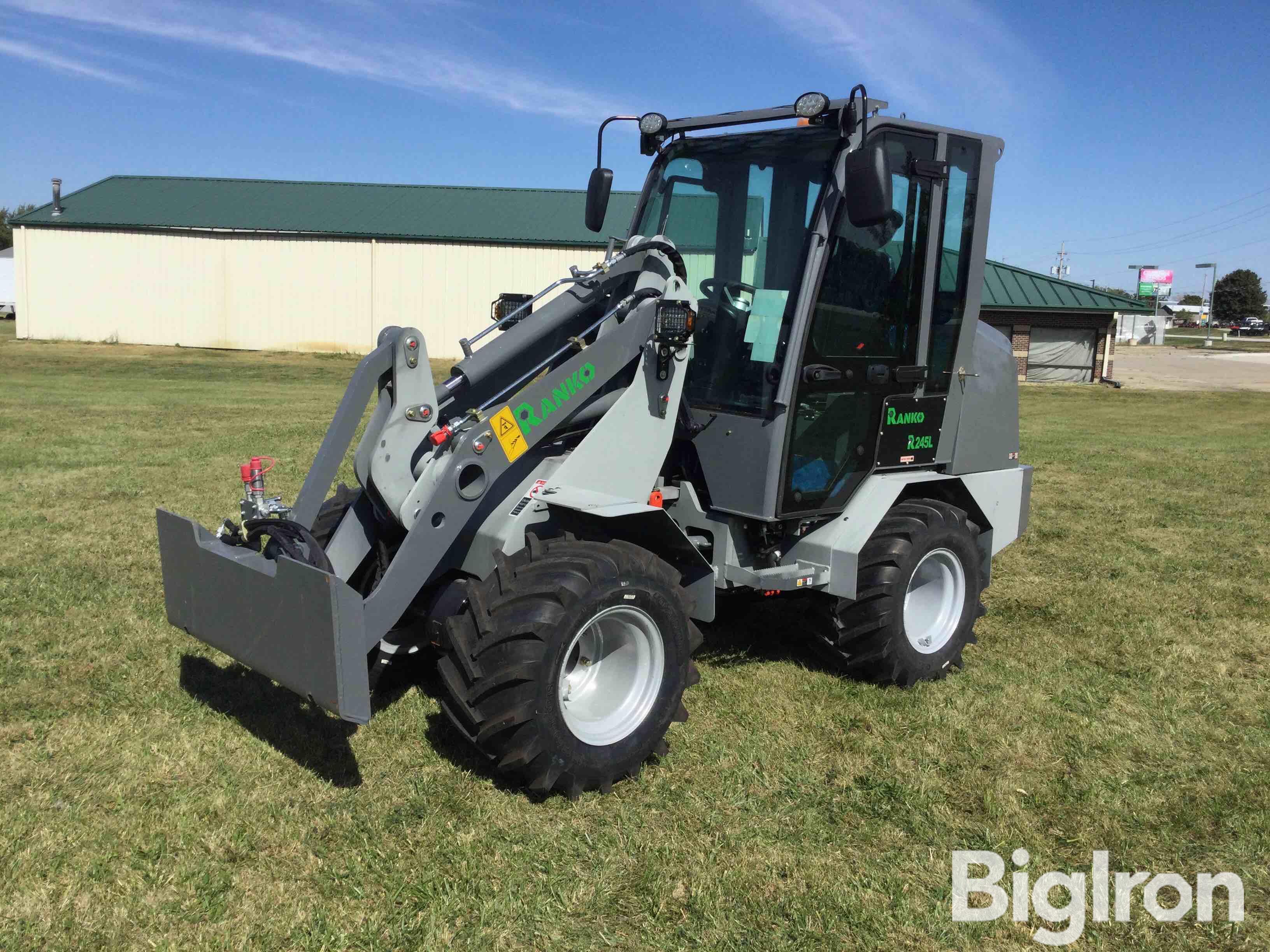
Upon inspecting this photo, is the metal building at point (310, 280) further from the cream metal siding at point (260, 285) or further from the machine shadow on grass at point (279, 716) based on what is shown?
the machine shadow on grass at point (279, 716)

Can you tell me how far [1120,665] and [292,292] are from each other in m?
31.4

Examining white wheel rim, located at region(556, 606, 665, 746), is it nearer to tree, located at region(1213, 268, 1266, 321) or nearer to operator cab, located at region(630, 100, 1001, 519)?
operator cab, located at region(630, 100, 1001, 519)

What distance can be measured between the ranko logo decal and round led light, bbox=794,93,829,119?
1574 millimetres

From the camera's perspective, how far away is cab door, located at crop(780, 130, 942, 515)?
16.7 feet

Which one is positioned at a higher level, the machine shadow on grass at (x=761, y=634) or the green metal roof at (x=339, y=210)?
the green metal roof at (x=339, y=210)

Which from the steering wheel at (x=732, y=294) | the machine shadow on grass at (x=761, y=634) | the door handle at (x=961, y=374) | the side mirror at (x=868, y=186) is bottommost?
the machine shadow on grass at (x=761, y=634)

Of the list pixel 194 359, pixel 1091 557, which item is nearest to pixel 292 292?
pixel 194 359

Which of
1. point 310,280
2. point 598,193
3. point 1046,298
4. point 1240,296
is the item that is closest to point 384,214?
point 310,280

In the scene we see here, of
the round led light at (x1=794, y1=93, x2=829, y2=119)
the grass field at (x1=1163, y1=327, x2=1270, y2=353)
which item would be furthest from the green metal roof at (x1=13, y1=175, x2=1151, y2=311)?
the grass field at (x1=1163, y1=327, x2=1270, y2=353)

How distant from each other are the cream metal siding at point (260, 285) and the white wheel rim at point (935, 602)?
91.4 ft

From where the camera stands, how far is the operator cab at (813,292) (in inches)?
199

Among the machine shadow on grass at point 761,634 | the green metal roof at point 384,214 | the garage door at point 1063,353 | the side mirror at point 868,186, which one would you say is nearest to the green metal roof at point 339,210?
the green metal roof at point 384,214

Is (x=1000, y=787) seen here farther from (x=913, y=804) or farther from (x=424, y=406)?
(x=424, y=406)

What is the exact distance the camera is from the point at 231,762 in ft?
14.8
